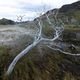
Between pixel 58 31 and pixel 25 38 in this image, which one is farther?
pixel 25 38

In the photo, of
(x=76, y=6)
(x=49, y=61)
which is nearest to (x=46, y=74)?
(x=49, y=61)

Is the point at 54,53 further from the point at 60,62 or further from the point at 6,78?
the point at 6,78

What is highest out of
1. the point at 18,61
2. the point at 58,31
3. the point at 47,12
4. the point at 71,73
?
the point at 47,12

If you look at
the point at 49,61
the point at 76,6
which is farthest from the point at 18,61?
the point at 76,6

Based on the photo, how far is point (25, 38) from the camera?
22594mm

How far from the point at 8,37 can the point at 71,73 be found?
621 centimetres

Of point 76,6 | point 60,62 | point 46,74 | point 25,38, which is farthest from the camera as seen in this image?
point 76,6

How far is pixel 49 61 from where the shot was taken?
20.8m

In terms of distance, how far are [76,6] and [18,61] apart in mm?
38173

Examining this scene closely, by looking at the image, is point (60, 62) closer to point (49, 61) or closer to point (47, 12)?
point (49, 61)

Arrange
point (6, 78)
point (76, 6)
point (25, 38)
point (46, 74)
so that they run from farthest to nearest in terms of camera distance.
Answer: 1. point (76, 6)
2. point (25, 38)
3. point (46, 74)
4. point (6, 78)

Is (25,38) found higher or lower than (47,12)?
lower

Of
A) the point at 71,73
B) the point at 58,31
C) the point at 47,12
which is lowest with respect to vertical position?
the point at 71,73

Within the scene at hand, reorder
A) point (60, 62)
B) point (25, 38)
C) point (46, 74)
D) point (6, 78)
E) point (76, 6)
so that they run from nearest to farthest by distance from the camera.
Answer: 1. point (6, 78)
2. point (46, 74)
3. point (60, 62)
4. point (25, 38)
5. point (76, 6)
